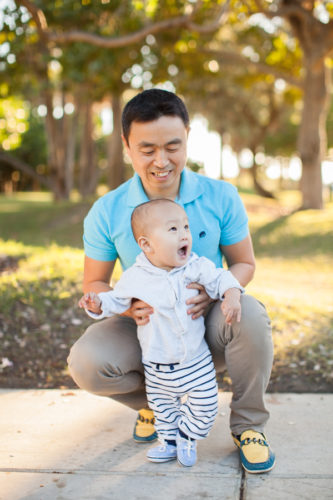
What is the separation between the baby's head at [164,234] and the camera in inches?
94.1

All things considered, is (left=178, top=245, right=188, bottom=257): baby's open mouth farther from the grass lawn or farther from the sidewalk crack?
the grass lawn

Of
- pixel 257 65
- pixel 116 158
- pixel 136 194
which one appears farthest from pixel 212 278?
pixel 116 158

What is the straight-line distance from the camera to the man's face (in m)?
2.54

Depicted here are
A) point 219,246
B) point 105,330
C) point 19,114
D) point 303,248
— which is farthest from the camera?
point 19,114

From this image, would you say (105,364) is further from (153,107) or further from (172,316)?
(153,107)

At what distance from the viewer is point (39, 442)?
2.73 m

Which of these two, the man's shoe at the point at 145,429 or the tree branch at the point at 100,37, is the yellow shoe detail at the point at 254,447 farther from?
the tree branch at the point at 100,37

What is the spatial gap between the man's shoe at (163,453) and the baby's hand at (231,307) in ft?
1.98

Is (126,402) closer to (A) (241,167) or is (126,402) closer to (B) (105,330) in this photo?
(B) (105,330)

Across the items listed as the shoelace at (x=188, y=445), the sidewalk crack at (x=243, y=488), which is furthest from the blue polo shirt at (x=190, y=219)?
the sidewalk crack at (x=243, y=488)

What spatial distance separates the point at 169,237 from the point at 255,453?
956 millimetres

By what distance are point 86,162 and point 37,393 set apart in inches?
677

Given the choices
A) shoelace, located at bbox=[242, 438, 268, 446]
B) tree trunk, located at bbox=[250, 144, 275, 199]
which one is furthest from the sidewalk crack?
tree trunk, located at bbox=[250, 144, 275, 199]

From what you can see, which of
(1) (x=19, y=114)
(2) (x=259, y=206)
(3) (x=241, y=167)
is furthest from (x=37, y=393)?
(3) (x=241, y=167)
